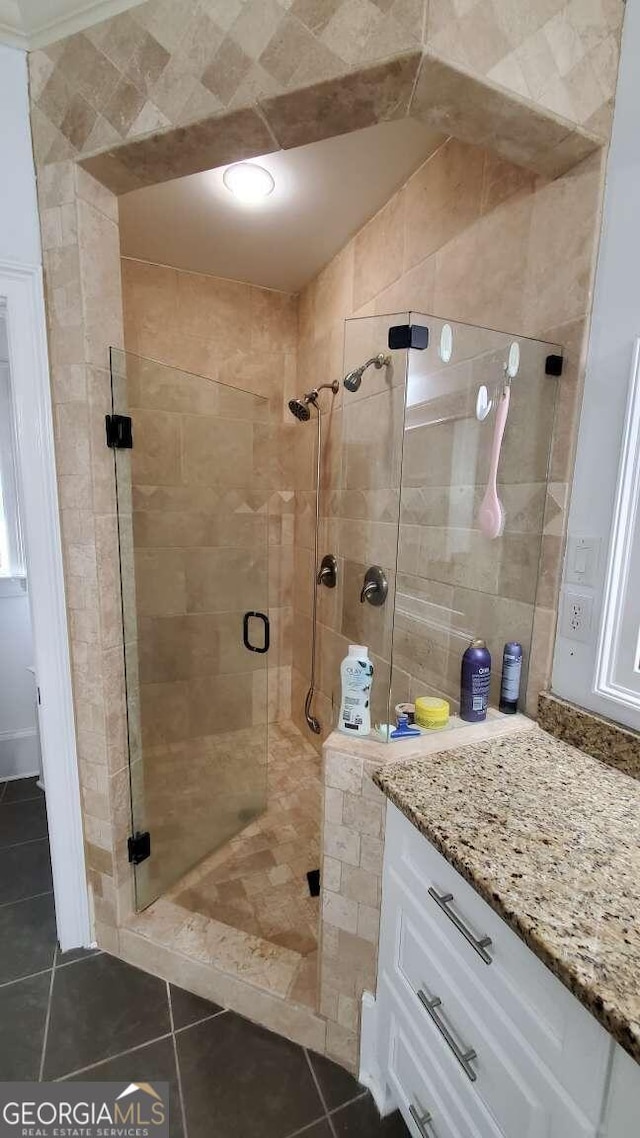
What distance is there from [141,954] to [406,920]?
1.05 meters

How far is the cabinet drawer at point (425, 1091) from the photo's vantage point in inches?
30.0

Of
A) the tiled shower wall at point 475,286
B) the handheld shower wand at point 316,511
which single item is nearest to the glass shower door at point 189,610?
the handheld shower wand at point 316,511

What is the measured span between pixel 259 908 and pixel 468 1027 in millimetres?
1040

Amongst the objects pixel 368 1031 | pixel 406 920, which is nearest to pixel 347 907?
pixel 406 920

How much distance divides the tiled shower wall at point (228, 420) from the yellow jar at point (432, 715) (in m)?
1.02

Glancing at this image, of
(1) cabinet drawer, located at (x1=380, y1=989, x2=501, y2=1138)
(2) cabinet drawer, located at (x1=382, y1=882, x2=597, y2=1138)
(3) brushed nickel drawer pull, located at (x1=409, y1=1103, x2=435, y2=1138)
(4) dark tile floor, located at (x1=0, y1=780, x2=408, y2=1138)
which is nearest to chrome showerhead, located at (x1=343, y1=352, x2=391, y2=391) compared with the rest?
(2) cabinet drawer, located at (x1=382, y1=882, x2=597, y2=1138)

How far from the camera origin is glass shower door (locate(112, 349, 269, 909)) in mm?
1497

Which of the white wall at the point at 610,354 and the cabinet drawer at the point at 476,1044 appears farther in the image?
the white wall at the point at 610,354

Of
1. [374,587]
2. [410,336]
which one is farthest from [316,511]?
[410,336]

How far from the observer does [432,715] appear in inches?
45.3

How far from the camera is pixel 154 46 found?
102cm

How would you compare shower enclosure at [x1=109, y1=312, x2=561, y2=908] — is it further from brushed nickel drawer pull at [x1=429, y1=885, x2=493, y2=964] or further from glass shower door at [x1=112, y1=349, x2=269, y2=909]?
brushed nickel drawer pull at [x1=429, y1=885, x2=493, y2=964]
